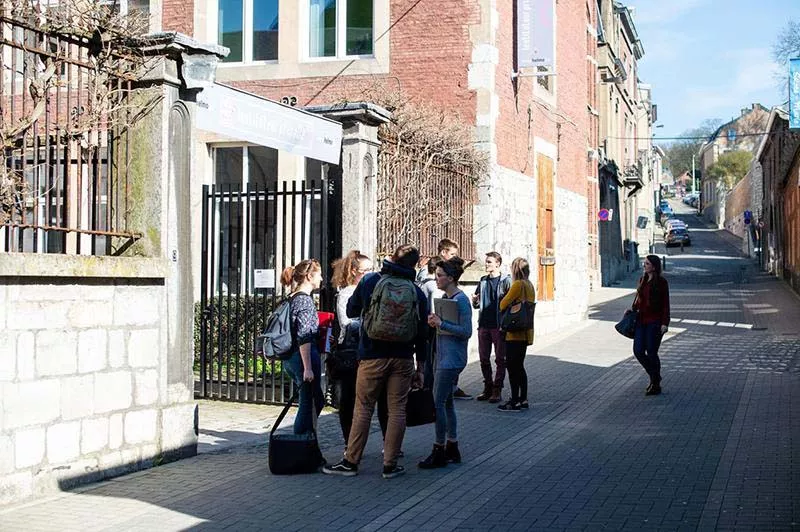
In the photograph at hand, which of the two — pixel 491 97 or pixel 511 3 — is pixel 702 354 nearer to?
pixel 491 97

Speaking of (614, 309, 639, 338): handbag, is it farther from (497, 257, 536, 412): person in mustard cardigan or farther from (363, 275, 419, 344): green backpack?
(363, 275, 419, 344): green backpack

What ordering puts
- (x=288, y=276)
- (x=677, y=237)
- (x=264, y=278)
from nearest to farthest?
(x=288, y=276)
(x=264, y=278)
(x=677, y=237)

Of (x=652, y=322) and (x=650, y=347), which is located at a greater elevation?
(x=652, y=322)

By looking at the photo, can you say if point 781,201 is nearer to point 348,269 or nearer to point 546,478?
point 348,269

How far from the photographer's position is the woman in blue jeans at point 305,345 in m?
8.12

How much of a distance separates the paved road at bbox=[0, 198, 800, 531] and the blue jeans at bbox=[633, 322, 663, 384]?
0.37 metres

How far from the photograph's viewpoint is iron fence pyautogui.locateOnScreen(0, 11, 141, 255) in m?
7.42

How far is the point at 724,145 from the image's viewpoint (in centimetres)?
11306

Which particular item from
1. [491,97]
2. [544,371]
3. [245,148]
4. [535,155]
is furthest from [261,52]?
[544,371]

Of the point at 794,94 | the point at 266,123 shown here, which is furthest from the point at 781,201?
the point at 266,123

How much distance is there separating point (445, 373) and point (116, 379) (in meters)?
2.65

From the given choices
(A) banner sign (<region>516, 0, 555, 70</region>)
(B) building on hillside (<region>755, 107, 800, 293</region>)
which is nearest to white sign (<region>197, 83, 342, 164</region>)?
(A) banner sign (<region>516, 0, 555, 70</region>)

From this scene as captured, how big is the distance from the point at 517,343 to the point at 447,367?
10.2ft

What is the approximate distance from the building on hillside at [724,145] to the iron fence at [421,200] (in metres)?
Answer: 78.5
